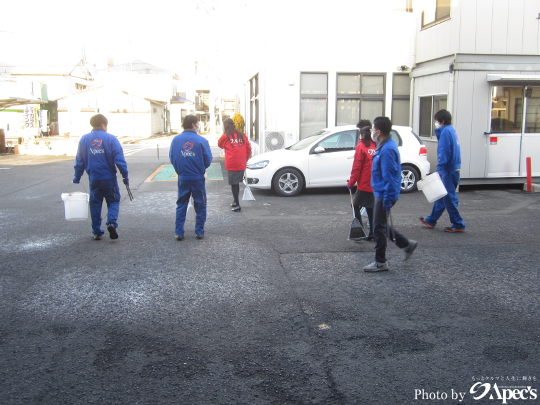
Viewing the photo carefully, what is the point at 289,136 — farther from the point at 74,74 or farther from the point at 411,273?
the point at 74,74

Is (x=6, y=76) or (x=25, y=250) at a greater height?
(x=6, y=76)

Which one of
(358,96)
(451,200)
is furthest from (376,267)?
(358,96)

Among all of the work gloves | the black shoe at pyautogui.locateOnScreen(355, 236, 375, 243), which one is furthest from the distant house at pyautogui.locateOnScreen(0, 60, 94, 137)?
the work gloves

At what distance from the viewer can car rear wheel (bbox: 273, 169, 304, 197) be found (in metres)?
11.5

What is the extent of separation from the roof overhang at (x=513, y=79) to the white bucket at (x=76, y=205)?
922 cm

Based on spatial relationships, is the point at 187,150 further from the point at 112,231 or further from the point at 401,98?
the point at 401,98

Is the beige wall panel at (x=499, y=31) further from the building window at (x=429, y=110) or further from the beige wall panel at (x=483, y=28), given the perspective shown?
the building window at (x=429, y=110)

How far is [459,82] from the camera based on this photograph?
1205 centimetres

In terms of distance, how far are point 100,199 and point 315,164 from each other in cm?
534

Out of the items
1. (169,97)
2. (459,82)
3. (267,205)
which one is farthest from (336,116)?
(169,97)

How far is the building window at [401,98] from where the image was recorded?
50.0 feet

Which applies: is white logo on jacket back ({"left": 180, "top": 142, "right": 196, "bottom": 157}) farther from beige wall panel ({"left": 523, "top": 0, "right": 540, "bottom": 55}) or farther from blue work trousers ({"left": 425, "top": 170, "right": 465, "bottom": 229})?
beige wall panel ({"left": 523, "top": 0, "right": 540, "bottom": 55})

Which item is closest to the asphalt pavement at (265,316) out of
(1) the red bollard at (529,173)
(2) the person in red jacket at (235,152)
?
(2) the person in red jacket at (235,152)

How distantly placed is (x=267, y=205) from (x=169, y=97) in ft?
204
